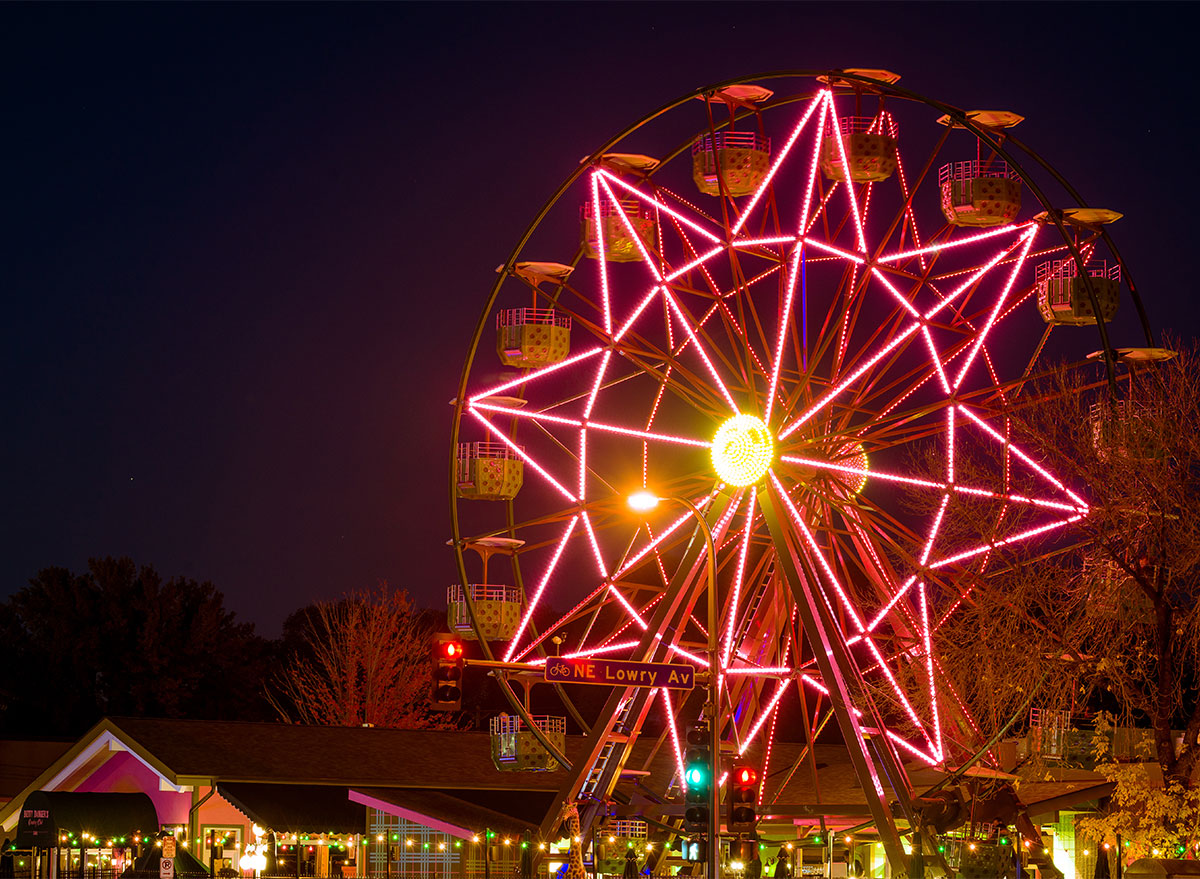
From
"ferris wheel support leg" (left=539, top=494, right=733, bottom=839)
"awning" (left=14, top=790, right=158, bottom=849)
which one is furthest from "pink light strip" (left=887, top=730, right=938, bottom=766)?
"awning" (left=14, top=790, right=158, bottom=849)

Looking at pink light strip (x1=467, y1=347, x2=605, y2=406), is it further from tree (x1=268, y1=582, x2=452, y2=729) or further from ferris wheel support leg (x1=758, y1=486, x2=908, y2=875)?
tree (x1=268, y1=582, x2=452, y2=729)

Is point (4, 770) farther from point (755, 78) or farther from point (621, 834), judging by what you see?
point (755, 78)

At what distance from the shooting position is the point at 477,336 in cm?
2961

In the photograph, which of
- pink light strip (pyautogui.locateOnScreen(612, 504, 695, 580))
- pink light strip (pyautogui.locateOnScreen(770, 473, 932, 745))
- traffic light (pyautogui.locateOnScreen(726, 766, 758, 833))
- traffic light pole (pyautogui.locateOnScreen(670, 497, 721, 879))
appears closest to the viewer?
traffic light pole (pyautogui.locateOnScreen(670, 497, 721, 879))

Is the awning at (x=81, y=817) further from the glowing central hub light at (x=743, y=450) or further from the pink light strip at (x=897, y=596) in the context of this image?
the pink light strip at (x=897, y=596)

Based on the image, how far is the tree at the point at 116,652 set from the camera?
67188mm

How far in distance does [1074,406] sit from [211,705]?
47342mm

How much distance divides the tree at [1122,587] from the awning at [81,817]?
19.3 m

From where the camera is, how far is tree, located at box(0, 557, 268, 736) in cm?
6719

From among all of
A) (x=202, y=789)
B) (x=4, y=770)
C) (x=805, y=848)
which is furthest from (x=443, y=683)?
(x=4, y=770)

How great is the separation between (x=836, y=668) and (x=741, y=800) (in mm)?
5995

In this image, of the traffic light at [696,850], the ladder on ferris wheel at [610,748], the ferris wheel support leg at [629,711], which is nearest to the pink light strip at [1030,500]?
the ferris wheel support leg at [629,711]

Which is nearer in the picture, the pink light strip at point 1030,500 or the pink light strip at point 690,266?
the pink light strip at point 1030,500

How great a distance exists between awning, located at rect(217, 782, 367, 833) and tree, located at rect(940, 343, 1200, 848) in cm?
1563
